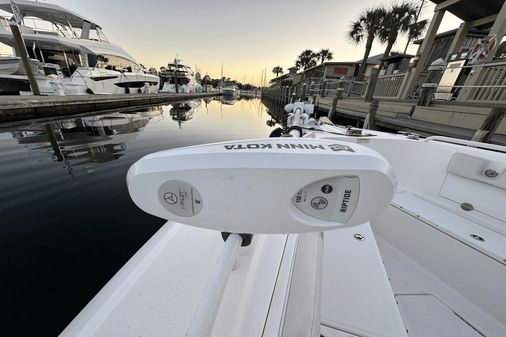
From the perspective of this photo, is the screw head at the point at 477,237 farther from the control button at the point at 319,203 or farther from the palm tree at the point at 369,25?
the palm tree at the point at 369,25


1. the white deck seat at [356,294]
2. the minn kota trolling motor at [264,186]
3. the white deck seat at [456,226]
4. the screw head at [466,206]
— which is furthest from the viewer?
the screw head at [466,206]

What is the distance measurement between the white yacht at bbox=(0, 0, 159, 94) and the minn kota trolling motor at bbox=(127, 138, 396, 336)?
41.3 ft

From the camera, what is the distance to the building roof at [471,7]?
521cm

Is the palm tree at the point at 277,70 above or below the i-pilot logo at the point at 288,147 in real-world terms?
above

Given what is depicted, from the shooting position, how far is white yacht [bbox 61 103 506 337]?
51cm

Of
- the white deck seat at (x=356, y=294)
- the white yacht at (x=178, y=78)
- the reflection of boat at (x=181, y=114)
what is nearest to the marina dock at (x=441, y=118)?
the white deck seat at (x=356, y=294)

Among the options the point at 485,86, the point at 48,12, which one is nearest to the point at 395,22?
the point at 485,86

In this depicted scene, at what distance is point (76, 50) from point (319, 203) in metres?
16.2

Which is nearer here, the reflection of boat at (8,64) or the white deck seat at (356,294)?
the white deck seat at (356,294)

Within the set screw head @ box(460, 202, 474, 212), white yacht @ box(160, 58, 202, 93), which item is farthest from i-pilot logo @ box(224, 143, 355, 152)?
white yacht @ box(160, 58, 202, 93)

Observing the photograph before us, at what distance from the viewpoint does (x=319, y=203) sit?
1.79 ft

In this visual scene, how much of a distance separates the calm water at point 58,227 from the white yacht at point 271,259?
118 centimetres

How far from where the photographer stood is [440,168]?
2.06 m

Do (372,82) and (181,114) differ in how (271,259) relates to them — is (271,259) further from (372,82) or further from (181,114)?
(181,114)
